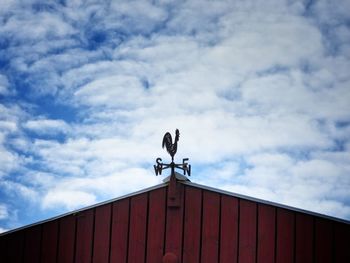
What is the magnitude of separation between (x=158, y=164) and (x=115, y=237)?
1.34m

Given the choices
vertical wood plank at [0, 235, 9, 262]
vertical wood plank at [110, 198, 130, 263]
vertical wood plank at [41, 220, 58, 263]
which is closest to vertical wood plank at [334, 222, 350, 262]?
vertical wood plank at [110, 198, 130, 263]

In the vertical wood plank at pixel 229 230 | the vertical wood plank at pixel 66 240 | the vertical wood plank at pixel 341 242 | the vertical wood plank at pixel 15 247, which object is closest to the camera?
the vertical wood plank at pixel 341 242

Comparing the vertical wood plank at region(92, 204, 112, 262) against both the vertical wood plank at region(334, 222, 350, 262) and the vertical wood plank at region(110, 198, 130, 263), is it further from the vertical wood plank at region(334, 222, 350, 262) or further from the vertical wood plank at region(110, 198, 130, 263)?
the vertical wood plank at region(334, 222, 350, 262)

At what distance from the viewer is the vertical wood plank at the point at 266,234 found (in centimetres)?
825

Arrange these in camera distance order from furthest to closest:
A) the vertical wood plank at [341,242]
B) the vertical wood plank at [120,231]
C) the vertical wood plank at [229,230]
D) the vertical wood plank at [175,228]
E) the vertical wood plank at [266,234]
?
the vertical wood plank at [120,231], the vertical wood plank at [175,228], the vertical wood plank at [229,230], the vertical wood plank at [266,234], the vertical wood plank at [341,242]

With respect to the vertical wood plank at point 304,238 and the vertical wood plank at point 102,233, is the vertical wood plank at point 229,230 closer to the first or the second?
A: the vertical wood plank at point 304,238

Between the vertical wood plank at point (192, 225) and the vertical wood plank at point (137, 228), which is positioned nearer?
the vertical wood plank at point (192, 225)

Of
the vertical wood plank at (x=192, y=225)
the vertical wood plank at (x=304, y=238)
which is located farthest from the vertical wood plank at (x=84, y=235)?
the vertical wood plank at (x=304, y=238)

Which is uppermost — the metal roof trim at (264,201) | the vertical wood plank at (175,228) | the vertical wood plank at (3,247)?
the metal roof trim at (264,201)

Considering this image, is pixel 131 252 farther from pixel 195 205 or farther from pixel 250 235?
pixel 250 235

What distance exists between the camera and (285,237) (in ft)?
27.0

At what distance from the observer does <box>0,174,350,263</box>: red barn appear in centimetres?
818

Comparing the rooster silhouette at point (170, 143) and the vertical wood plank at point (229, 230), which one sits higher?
the rooster silhouette at point (170, 143)

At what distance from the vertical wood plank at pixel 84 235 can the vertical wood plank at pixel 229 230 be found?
82.0 inches
